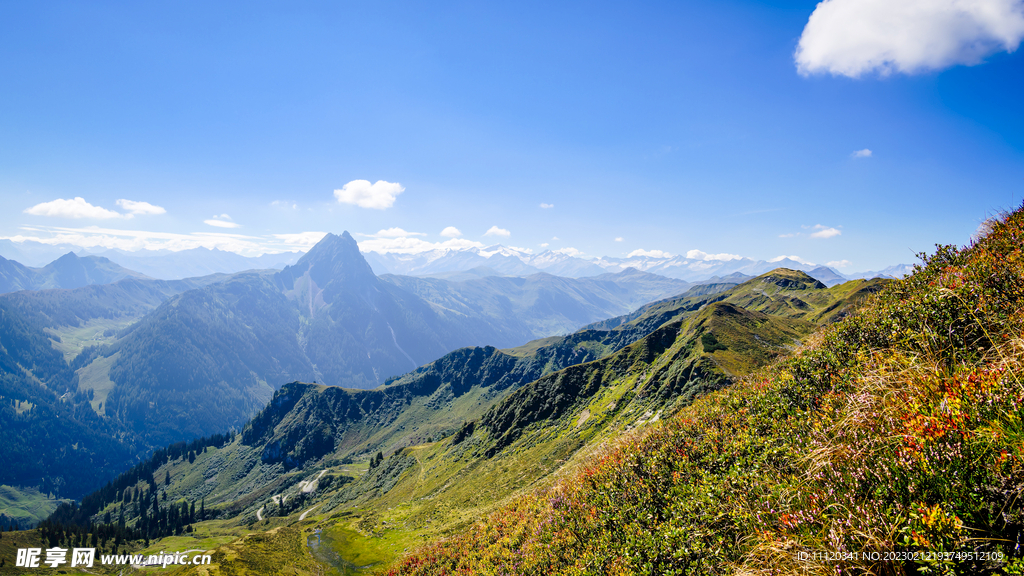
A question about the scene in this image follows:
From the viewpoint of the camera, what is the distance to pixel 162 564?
120 meters

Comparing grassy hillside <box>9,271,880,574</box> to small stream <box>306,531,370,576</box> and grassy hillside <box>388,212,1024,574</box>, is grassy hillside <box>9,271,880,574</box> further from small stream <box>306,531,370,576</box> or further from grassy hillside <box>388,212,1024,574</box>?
grassy hillside <box>388,212,1024,574</box>

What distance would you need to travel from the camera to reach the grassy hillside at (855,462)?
6645mm

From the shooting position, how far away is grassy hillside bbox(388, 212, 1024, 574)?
21.8ft

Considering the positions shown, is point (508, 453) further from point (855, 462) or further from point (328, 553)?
point (855, 462)

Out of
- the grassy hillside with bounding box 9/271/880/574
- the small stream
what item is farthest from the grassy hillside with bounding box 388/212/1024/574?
the small stream

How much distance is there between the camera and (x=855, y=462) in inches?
343

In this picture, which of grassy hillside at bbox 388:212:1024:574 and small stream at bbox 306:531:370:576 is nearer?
grassy hillside at bbox 388:212:1024:574

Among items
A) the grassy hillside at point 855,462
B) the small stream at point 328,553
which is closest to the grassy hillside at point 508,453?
the small stream at point 328,553

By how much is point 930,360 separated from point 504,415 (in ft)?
540

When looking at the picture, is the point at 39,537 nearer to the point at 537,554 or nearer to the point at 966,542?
the point at 537,554

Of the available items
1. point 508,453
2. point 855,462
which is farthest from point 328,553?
point 855,462

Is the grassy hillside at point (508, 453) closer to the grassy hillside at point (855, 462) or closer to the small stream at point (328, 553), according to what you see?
the small stream at point (328, 553)

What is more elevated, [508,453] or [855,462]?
[855,462]

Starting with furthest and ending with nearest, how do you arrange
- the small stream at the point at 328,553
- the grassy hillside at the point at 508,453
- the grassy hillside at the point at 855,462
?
the grassy hillside at the point at 508,453
the small stream at the point at 328,553
the grassy hillside at the point at 855,462
